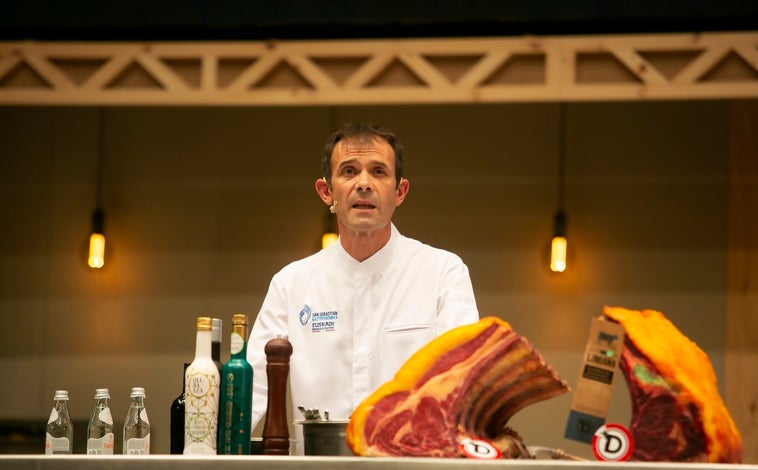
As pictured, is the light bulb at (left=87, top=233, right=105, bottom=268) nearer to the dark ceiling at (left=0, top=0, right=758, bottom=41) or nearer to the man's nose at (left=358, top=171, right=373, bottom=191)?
the dark ceiling at (left=0, top=0, right=758, bottom=41)

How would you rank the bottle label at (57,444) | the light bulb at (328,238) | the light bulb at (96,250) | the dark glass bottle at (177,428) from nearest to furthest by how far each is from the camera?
the dark glass bottle at (177,428)
the bottle label at (57,444)
the light bulb at (328,238)
the light bulb at (96,250)

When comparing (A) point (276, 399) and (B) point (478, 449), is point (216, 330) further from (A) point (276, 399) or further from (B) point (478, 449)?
(B) point (478, 449)

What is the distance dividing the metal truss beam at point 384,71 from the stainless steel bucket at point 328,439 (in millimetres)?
3777

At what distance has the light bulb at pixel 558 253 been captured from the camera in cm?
648

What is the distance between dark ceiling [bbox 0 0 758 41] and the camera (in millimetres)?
Result: 5840

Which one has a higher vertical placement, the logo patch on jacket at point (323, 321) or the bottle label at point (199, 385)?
the logo patch on jacket at point (323, 321)

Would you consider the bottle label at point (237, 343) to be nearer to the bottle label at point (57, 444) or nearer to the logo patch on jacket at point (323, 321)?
the bottle label at point (57, 444)

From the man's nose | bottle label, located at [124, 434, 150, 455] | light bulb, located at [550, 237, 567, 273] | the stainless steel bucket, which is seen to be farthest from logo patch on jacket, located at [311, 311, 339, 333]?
light bulb, located at [550, 237, 567, 273]

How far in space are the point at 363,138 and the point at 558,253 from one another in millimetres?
3800

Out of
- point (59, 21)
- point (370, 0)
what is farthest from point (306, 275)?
point (59, 21)

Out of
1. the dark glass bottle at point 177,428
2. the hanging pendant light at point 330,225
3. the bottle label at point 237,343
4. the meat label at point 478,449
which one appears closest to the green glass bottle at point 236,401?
the bottle label at point 237,343

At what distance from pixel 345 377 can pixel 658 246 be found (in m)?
4.20

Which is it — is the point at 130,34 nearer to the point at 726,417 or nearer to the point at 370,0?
the point at 370,0

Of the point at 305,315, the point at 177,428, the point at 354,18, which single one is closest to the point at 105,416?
the point at 177,428
